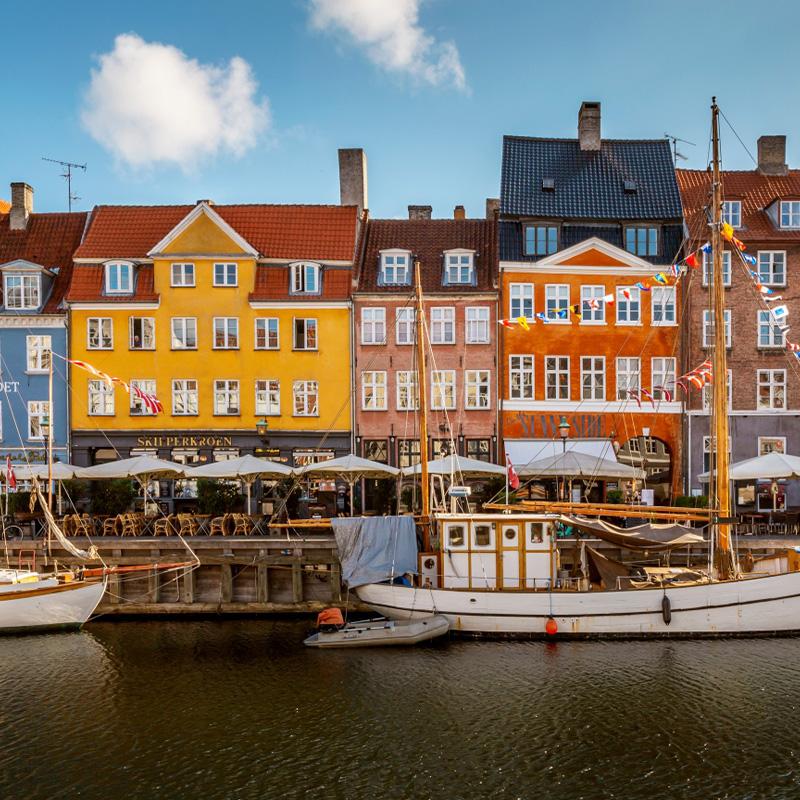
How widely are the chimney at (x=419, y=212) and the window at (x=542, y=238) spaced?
7.48 m

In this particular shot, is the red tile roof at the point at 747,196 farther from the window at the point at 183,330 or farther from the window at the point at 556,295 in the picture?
the window at the point at 183,330

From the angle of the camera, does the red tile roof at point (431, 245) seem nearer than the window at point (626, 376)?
No

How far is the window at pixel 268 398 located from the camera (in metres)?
38.1

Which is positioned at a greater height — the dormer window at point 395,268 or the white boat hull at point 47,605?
the dormer window at point 395,268

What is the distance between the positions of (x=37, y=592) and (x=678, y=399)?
91.0 ft

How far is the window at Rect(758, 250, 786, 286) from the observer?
38.3 metres

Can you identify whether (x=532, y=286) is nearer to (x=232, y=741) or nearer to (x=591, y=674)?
(x=591, y=674)

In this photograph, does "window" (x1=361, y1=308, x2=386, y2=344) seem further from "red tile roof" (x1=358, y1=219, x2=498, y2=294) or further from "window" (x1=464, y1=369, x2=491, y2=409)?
"window" (x1=464, y1=369, x2=491, y2=409)

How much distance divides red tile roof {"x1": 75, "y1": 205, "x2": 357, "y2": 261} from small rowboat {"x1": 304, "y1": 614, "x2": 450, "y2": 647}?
20.3 m

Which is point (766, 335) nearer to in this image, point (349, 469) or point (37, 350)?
point (349, 469)

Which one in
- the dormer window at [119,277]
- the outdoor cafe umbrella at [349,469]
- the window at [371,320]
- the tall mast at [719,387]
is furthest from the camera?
the dormer window at [119,277]

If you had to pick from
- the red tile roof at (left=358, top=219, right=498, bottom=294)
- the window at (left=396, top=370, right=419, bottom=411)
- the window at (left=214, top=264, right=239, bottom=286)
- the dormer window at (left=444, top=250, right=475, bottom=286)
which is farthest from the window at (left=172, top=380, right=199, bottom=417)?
the dormer window at (left=444, top=250, right=475, bottom=286)

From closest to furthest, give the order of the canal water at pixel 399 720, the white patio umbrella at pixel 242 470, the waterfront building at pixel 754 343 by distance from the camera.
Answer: the canal water at pixel 399 720 → the white patio umbrella at pixel 242 470 → the waterfront building at pixel 754 343

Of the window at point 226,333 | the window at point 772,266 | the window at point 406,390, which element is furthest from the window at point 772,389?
the window at point 226,333
